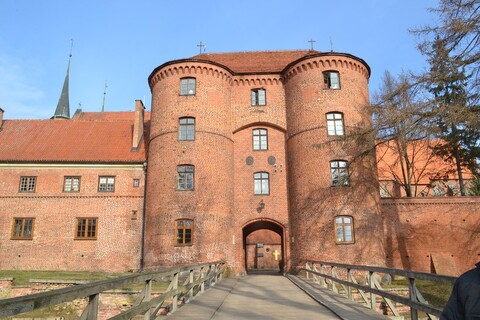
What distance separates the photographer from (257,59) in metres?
26.3

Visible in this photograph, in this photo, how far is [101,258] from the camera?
21.9 meters

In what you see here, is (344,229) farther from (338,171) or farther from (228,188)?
(228,188)

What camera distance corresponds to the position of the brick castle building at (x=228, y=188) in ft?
66.0

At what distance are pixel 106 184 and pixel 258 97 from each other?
34.3 feet

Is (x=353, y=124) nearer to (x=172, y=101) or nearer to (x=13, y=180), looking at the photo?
(x=172, y=101)

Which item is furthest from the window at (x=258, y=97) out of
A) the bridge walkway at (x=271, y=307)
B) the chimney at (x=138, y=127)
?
the bridge walkway at (x=271, y=307)

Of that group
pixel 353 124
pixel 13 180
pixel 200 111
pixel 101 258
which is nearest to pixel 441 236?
pixel 353 124

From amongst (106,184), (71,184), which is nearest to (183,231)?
(106,184)

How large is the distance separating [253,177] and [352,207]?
5.75 meters

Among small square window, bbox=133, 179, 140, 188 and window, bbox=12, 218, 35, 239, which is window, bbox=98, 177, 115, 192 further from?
window, bbox=12, 218, 35, 239

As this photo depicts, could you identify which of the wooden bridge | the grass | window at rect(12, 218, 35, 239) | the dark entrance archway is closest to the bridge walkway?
the wooden bridge

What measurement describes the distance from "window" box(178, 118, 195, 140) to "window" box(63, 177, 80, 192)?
6.98 meters

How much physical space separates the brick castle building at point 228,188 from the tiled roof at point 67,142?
0.14 metres

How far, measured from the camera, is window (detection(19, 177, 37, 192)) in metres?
23.1
